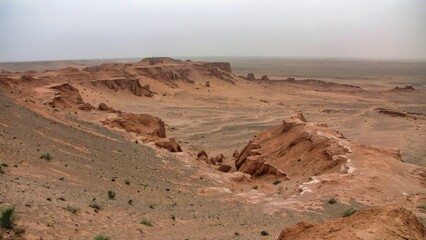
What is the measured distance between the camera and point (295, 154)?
24359 mm

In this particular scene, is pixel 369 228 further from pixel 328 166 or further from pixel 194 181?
pixel 328 166

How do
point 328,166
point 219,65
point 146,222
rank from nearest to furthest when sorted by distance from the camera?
1. point 146,222
2. point 328,166
3. point 219,65

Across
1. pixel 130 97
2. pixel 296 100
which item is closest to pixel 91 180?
pixel 130 97

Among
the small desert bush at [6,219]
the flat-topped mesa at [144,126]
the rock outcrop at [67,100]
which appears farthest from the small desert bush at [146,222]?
the rock outcrop at [67,100]

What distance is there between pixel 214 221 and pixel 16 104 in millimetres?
14470

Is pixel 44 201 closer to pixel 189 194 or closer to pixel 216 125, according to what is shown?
pixel 189 194

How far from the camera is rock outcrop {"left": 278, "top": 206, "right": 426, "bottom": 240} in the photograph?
7.56 m

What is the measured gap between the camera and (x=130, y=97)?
6197 cm

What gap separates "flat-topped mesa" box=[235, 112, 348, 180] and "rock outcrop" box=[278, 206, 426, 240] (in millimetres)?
11660

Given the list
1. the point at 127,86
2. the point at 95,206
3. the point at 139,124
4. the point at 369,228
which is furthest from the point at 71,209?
the point at 127,86

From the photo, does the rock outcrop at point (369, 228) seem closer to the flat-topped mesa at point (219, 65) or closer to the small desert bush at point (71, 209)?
the small desert bush at point (71, 209)

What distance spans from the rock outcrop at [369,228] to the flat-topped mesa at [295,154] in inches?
459

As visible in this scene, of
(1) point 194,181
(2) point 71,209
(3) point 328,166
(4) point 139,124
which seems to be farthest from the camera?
(4) point 139,124

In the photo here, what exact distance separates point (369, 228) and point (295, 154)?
16771mm
